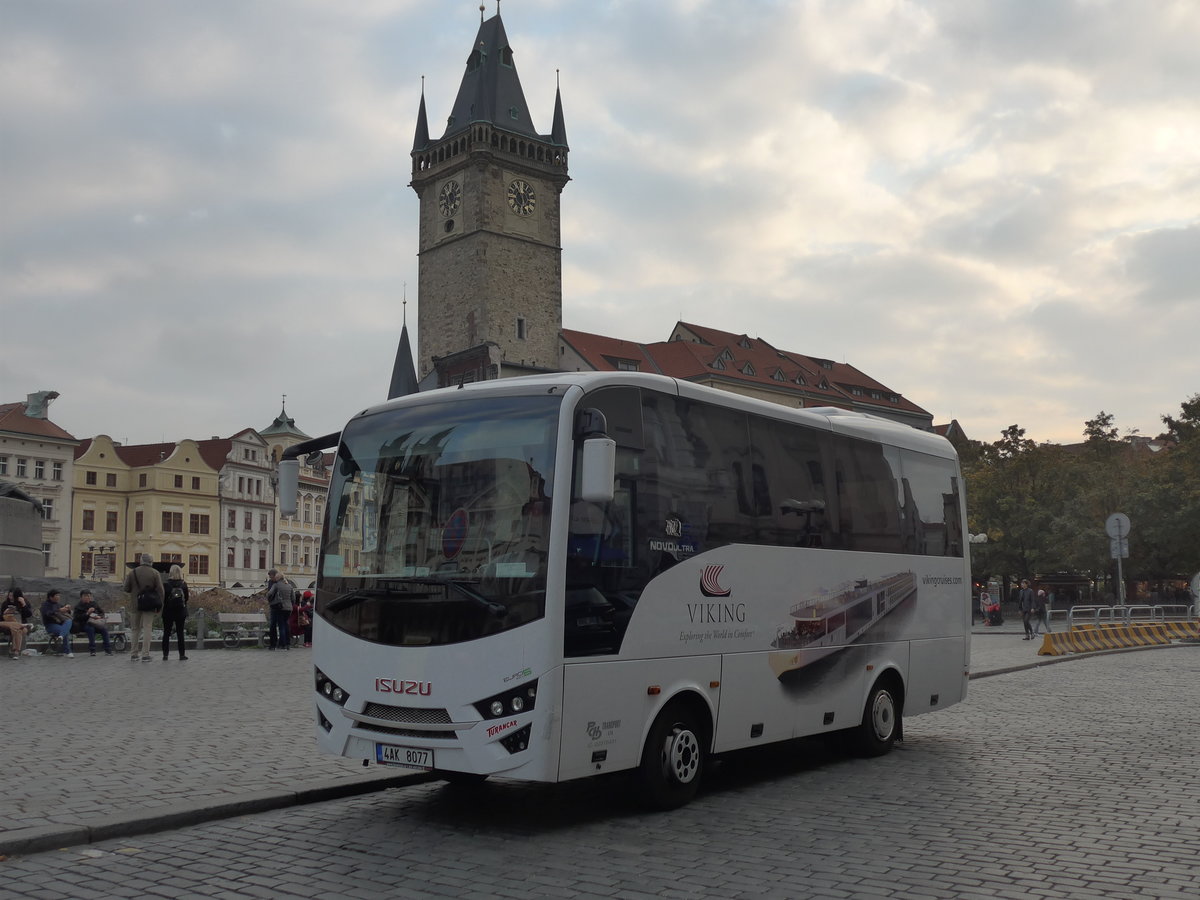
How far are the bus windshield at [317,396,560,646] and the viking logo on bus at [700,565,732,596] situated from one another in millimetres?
1734

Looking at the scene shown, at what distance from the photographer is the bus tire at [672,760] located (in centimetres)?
852

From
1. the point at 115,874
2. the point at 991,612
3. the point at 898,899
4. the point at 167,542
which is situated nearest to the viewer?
the point at 898,899

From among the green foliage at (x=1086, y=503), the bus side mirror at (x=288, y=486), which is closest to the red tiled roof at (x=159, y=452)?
the green foliage at (x=1086, y=503)

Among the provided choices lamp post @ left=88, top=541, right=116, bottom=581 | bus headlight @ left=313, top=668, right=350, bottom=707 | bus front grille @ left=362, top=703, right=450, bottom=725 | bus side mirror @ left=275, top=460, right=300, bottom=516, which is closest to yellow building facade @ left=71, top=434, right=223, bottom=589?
lamp post @ left=88, top=541, right=116, bottom=581

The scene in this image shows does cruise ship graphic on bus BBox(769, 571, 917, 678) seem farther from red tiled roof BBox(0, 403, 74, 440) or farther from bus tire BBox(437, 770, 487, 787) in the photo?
red tiled roof BBox(0, 403, 74, 440)

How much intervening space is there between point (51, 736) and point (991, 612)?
4400 centimetres

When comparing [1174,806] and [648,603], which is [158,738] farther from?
[1174,806]

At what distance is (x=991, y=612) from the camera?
49.9 m

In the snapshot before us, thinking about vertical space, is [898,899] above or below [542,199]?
below

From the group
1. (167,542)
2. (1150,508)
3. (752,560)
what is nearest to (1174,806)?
(752,560)

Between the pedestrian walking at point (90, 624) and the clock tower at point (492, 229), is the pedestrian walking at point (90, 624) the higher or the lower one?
the lower one

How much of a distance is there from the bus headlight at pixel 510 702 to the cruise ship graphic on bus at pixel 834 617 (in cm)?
287

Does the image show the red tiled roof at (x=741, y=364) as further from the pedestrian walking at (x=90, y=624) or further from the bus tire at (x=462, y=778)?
the bus tire at (x=462, y=778)

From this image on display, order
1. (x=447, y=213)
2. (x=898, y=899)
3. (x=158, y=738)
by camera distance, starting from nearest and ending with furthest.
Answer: (x=898, y=899) < (x=158, y=738) < (x=447, y=213)
